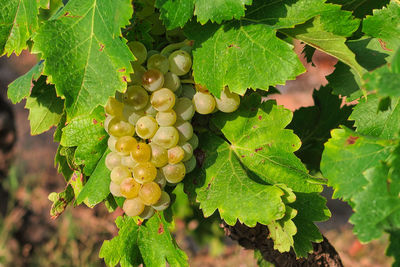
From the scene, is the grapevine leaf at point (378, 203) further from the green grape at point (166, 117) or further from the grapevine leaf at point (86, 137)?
the grapevine leaf at point (86, 137)

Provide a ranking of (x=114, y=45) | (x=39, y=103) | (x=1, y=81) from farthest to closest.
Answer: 1. (x=1, y=81)
2. (x=39, y=103)
3. (x=114, y=45)

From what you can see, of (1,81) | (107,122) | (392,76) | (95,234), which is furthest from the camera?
(95,234)

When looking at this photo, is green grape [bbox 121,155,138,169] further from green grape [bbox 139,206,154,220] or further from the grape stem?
the grape stem

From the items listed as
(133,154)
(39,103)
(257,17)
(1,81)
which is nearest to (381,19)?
(257,17)

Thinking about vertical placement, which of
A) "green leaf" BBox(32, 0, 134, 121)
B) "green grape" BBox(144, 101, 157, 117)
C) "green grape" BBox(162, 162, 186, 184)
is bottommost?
"green grape" BBox(162, 162, 186, 184)

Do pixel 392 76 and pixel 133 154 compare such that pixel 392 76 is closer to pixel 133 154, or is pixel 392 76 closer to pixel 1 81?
pixel 133 154

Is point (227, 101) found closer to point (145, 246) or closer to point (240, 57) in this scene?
point (240, 57)

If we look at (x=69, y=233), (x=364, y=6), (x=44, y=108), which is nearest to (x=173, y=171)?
(x=44, y=108)

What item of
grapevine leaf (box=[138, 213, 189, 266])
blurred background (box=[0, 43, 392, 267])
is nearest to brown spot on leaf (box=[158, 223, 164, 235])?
grapevine leaf (box=[138, 213, 189, 266])

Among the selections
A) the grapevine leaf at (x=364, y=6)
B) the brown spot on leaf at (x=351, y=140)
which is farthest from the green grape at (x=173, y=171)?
the grapevine leaf at (x=364, y=6)
